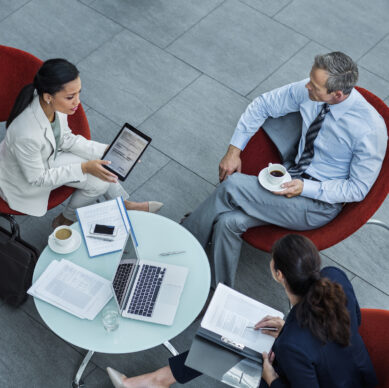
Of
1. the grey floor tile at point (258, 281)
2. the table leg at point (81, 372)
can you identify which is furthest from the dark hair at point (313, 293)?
the table leg at point (81, 372)

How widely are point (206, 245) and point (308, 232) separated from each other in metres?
Result: 0.53

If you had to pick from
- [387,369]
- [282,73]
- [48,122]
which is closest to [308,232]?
[387,369]

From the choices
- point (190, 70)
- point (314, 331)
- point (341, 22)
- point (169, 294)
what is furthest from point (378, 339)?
point (341, 22)

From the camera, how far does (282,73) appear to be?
4.17m

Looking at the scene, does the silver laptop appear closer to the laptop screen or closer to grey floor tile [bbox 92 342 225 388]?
the laptop screen

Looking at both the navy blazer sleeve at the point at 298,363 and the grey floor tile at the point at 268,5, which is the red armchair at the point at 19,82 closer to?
the navy blazer sleeve at the point at 298,363

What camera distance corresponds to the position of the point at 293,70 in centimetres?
419

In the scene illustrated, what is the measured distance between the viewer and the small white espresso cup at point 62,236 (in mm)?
2631

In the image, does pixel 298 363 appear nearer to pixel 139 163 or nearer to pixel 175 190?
pixel 175 190

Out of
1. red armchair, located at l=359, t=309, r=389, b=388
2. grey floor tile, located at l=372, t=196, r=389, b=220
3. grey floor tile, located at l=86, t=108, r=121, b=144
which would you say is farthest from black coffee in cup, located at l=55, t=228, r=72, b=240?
grey floor tile, located at l=372, t=196, r=389, b=220

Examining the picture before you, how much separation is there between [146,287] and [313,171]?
107 centimetres

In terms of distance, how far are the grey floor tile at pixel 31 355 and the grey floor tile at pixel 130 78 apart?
4.78 feet

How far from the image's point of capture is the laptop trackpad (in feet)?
8.23

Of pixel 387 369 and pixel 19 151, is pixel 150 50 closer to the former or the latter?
pixel 19 151
